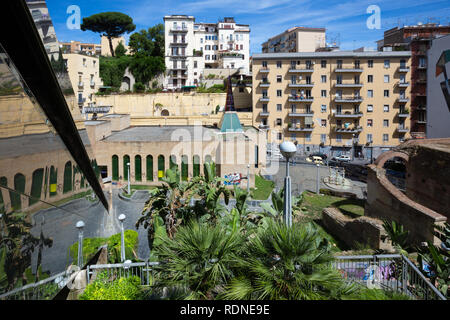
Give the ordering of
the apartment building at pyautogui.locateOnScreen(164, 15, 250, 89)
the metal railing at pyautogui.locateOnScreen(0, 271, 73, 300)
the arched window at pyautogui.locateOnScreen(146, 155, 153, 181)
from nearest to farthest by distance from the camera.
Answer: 1. the metal railing at pyautogui.locateOnScreen(0, 271, 73, 300)
2. the arched window at pyautogui.locateOnScreen(146, 155, 153, 181)
3. the apartment building at pyautogui.locateOnScreen(164, 15, 250, 89)

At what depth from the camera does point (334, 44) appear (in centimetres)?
4888

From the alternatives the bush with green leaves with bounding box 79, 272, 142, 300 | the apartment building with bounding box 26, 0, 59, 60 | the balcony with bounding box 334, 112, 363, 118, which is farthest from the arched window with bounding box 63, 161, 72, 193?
the balcony with bounding box 334, 112, 363, 118

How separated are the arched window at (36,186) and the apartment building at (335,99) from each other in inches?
1592

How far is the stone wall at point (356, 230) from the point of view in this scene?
1353 cm

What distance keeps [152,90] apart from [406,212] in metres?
39.0

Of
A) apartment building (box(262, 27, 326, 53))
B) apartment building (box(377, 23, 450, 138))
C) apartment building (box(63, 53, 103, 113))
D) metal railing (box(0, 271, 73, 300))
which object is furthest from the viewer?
apartment building (box(262, 27, 326, 53))

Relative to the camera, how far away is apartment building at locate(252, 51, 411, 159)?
140 feet

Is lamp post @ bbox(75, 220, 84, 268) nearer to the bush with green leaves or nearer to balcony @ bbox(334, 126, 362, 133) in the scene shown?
the bush with green leaves

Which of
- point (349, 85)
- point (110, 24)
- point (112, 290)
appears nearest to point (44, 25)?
point (112, 290)

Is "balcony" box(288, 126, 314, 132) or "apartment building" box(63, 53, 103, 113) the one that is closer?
"apartment building" box(63, 53, 103, 113)

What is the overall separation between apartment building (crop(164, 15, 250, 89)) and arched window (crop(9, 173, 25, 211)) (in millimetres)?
50434

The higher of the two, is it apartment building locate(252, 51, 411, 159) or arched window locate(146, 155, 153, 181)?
apartment building locate(252, 51, 411, 159)
